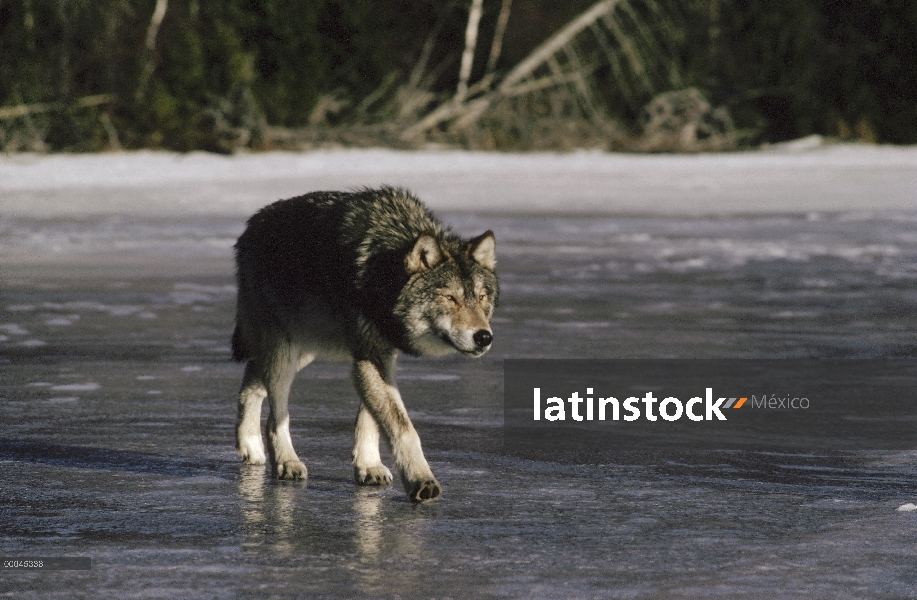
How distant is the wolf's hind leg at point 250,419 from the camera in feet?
23.7

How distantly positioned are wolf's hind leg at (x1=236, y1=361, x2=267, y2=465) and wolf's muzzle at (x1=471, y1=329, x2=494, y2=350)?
4.07 feet

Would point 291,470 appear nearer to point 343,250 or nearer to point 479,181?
point 343,250

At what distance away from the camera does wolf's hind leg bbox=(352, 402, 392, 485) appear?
269 inches

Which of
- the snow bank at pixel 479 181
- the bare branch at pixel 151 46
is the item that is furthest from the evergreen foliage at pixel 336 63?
the snow bank at pixel 479 181

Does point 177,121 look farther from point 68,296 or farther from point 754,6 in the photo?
point 68,296

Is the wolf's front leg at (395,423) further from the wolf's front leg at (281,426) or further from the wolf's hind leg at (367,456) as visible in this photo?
the wolf's front leg at (281,426)

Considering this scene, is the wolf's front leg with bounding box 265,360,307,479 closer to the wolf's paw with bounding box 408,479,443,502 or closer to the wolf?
the wolf

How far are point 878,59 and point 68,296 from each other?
1049 inches

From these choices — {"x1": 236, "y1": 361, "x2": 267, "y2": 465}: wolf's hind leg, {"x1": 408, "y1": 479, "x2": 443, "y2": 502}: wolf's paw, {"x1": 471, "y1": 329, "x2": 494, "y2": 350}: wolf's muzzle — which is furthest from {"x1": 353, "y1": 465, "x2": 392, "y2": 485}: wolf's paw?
{"x1": 471, "y1": 329, "x2": 494, "y2": 350}: wolf's muzzle

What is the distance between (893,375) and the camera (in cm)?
992

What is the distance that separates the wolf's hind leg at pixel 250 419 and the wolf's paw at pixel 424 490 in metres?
1.11

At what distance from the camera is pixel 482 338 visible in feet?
20.9

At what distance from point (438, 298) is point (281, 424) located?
953 millimetres

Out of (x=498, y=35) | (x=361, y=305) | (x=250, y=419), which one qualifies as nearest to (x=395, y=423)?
(x=361, y=305)
